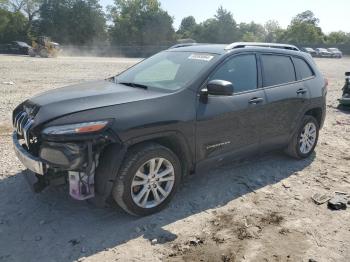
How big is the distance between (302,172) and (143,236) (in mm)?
2886

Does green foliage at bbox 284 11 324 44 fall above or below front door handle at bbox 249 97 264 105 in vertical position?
above

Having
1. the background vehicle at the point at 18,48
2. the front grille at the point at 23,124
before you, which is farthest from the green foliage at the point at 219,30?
the front grille at the point at 23,124

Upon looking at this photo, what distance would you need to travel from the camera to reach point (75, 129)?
11.4ft

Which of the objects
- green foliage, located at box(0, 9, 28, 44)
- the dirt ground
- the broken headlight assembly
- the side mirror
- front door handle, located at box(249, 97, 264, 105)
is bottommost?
the dirt ground

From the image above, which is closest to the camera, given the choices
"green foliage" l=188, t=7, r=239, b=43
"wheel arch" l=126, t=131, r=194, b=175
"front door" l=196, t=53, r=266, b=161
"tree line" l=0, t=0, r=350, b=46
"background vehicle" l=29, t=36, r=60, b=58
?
"wheel arch" l=126, t=131, r=194, b=175

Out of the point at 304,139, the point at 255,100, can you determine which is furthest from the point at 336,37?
the point at 255,100

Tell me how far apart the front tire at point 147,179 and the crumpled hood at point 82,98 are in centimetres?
55

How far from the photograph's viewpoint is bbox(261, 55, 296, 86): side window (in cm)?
518

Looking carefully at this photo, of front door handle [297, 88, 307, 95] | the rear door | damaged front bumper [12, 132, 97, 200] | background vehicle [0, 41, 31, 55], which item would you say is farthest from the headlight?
background vehicle [0, 41, 31, 55]

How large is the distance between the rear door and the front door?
0.19 meters

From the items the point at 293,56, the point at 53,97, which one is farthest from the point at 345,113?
the point at 53,97

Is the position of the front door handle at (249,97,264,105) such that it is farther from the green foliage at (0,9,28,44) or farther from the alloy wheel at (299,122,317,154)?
the green foliage at (0,9,28,44)

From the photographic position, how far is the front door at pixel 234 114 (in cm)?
433

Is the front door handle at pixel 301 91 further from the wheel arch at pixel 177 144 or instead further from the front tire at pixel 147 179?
the front tire at pixel 147 179
